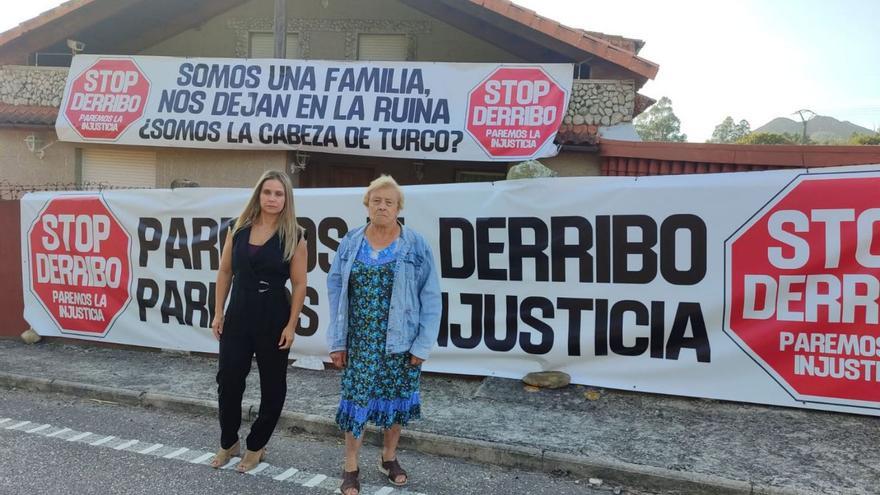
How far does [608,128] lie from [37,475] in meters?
7.93

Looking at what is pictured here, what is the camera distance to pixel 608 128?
9086 millimetres

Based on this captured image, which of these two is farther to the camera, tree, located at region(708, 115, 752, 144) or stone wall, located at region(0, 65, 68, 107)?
tree, located at region(708, 115, 752, 144)

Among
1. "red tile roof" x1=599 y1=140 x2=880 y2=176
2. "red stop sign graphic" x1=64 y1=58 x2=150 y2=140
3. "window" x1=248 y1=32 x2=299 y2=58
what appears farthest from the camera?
"window" x1=248 y1=32 x2=299 y2=58

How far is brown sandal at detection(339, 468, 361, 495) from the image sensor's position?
3.61m

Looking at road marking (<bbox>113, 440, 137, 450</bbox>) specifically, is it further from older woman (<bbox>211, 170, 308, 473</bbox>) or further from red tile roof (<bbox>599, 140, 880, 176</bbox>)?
red tile roof (<bbox>599, 140, 880, 176</bbox>)

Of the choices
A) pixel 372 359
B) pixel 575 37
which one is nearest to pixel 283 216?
pixel 372 359

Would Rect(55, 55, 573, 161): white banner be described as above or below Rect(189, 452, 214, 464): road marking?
above

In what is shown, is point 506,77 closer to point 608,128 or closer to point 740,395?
point 608,128

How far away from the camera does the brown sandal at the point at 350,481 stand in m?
3.61

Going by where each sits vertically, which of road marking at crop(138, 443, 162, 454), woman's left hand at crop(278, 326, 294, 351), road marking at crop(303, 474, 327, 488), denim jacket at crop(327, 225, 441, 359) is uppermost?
denim jacket at crop(327, 225, 441, 359)

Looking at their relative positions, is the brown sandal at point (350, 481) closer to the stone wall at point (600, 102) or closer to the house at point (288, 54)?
the house at point (288, 54)

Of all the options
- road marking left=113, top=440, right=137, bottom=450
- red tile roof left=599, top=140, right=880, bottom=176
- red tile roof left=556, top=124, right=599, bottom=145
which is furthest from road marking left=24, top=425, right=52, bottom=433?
red tile roof left=599, top=140, right=880, bottom=176

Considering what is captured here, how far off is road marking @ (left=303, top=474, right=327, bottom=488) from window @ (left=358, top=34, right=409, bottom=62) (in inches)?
385

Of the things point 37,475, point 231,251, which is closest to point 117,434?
point 37,475
